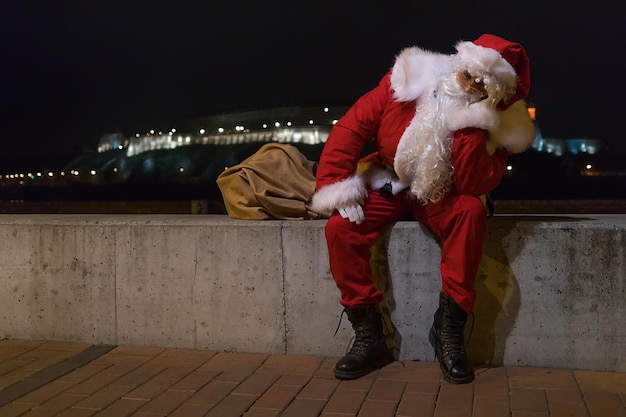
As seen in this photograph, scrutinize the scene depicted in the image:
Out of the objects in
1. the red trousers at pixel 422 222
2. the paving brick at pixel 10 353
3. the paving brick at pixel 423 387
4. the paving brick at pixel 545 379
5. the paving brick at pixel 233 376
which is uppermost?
the red trousers at pixel 422 222

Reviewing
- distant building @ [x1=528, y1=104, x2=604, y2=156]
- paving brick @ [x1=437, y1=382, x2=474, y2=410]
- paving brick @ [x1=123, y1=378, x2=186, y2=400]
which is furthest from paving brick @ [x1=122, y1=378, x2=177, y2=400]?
distant building @ [x1=528, y1=104, x2=604, y2=156]

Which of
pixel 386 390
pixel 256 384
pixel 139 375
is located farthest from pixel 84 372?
pixel 386 390

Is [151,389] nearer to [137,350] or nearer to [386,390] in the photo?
[137,350]

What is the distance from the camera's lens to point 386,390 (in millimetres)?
2590

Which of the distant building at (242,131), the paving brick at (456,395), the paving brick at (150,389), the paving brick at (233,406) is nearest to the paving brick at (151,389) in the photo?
the paving brick at (150,389)

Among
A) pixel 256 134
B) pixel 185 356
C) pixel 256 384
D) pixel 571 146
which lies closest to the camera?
pixel 256 384

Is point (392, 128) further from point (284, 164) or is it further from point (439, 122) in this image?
point (284, 164)

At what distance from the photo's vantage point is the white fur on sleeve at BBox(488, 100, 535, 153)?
8.61ft

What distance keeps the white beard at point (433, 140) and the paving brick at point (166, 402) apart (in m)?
1.43

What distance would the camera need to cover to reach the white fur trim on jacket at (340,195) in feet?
9.03

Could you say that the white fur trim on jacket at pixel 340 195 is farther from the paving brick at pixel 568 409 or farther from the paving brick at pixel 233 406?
the paving brick at pixel 568 409

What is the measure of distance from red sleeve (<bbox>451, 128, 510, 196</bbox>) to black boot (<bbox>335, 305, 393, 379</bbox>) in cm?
75

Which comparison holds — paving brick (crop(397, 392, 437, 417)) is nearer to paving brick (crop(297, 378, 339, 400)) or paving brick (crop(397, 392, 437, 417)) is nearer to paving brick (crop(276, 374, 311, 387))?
paving brick (crop(297, 378, 339, 400))

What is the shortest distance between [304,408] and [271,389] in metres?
0.28
